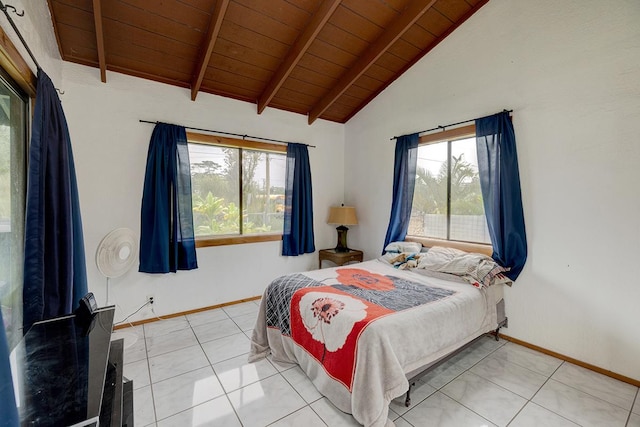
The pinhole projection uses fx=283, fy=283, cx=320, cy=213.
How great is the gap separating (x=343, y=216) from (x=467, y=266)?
187 cm

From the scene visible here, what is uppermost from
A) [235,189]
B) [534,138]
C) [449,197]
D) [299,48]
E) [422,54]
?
[422,54]

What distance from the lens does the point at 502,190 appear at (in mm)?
2689

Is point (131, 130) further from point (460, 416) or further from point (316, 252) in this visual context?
point (460, 416)

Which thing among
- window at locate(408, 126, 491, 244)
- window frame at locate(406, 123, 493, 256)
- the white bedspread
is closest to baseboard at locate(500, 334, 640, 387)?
the white bedspread

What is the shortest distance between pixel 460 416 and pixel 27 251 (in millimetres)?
2736

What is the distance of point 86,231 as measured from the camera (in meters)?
2.74

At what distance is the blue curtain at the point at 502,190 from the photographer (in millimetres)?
2609

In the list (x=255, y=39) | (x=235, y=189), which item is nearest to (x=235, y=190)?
(x=235, y=189)

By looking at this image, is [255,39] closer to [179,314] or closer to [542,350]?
[179,314]

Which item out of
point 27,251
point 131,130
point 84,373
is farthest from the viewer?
point 131,130

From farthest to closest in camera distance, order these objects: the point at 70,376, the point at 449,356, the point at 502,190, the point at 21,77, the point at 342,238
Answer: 1. the point at 342,238
2. the point at 502,190
3. the point at 449,356
4. the point at 21,77
5. the point at 70,376

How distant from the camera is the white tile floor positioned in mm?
1732

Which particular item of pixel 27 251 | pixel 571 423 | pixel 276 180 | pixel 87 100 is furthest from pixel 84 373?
pixel 276 180

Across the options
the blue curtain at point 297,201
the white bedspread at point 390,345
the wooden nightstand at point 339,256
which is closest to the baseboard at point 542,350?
the white bedspread at point 390,345
